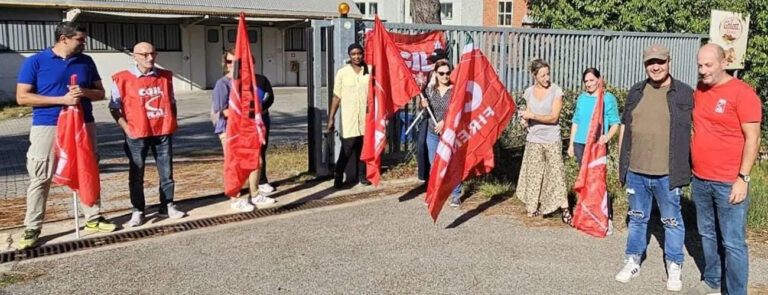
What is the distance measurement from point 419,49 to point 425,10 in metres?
4.67

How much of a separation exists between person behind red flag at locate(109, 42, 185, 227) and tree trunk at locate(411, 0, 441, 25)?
7684 millimetres

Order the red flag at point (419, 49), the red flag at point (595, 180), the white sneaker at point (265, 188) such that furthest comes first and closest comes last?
1. the red flag at point (419, 49)
2. the white sneaker at point (265, 188)
3. the red flag at point (595, 180)

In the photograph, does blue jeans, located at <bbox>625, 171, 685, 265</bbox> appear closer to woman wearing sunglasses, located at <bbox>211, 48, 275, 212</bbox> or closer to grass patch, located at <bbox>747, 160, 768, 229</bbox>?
grass patch, located at <bbox>747, 160, 768, 229</bbox>

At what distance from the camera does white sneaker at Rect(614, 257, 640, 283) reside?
5461 millimetres

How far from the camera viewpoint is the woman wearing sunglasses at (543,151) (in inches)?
274

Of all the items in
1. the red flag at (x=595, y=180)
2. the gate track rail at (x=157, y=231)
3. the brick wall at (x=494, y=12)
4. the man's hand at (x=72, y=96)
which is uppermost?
the brick wall at (x=494, y=12)

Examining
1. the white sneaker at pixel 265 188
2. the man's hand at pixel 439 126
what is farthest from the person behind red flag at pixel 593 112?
the white sneaker at pixel 265 188

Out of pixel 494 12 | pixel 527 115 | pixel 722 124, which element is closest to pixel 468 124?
pixel 527 115

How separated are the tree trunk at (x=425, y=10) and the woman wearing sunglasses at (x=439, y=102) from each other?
20.2 feet

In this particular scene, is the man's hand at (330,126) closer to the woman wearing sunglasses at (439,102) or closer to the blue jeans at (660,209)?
the woman wearing sunglasses at (439,102)

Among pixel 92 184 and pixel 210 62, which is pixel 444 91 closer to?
pixel 92 184

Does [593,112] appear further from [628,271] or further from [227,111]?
[227,111]

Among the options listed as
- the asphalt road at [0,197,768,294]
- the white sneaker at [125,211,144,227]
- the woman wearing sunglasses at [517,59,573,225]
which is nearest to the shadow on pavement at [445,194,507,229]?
the asphalt road at [0,197,768,294]

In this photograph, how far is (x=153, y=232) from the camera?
22.2ft
